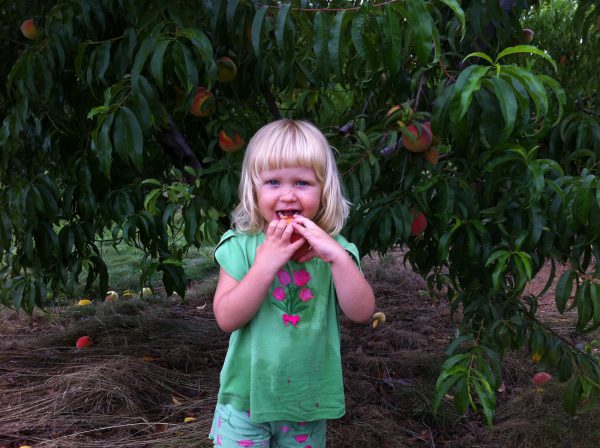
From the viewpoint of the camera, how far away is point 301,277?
1517mm

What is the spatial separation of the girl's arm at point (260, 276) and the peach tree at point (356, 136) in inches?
16.9

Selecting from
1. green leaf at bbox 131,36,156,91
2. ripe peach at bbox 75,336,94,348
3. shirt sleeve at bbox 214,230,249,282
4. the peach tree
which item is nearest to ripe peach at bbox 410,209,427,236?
the peach tree

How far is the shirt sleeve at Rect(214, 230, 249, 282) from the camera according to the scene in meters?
1.49

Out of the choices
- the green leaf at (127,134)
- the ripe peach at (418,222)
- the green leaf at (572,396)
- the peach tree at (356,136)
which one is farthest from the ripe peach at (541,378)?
the green leaf at (127,134)

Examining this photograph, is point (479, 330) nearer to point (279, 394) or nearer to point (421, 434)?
point (279, 394)

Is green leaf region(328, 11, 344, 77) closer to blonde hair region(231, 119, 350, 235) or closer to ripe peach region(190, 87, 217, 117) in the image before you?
blonde hair region(231, 119, 350, 235)

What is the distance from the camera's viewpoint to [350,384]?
325 centimetres

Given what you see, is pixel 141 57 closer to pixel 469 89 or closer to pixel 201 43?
pixel 201 43

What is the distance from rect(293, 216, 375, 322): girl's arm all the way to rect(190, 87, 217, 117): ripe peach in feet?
2.97

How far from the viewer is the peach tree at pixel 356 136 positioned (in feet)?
5.00

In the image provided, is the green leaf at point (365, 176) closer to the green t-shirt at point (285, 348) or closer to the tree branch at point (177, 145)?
the green t-shirt at point (285, 348)

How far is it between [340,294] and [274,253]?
0.19 m

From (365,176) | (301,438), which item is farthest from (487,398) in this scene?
(365,176)

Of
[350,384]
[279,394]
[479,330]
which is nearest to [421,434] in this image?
[350,384]
